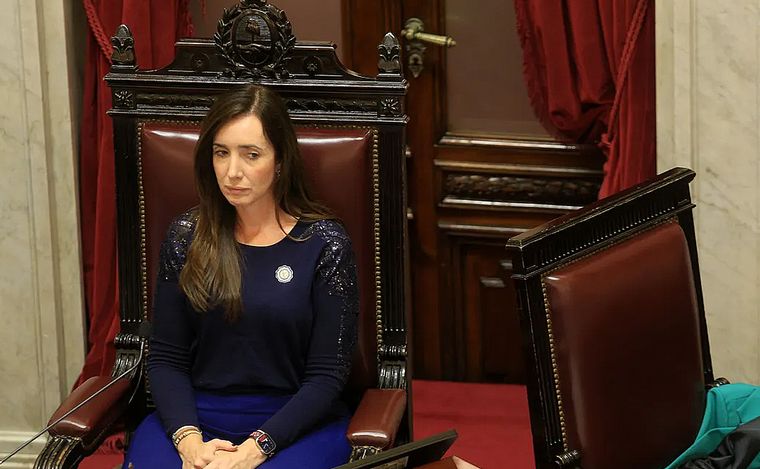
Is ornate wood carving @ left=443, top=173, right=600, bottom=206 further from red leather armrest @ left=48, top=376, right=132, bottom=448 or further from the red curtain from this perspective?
red leather armrest @ left=48, top=376, right=132, bottom=448

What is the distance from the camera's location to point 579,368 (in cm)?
277

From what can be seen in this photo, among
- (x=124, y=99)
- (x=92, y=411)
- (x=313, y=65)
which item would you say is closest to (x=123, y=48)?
(x=124, y=99)

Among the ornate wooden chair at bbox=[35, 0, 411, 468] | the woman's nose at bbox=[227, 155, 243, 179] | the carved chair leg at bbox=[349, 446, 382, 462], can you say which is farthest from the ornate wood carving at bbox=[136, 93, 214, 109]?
the carved chair leg at bbox=[349, 446, 382, 462]

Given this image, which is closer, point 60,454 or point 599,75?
point 60,454

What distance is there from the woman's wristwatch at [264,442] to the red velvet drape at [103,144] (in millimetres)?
1414

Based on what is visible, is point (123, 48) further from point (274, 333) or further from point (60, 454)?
point (60, 454)

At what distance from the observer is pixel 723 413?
2936mm

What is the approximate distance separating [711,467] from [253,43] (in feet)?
4.42

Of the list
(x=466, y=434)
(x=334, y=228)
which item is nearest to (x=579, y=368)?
(x=334, y=228)

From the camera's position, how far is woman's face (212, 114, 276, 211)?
3.04 meters

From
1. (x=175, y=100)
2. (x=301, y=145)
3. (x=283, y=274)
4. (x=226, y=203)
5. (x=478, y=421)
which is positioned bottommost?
(x=478, y=421)

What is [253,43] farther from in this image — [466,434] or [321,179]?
[466,434]

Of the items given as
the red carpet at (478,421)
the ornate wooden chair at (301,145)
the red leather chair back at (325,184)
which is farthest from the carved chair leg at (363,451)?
the red carpet at (478,421)

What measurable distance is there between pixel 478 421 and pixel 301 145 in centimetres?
153
